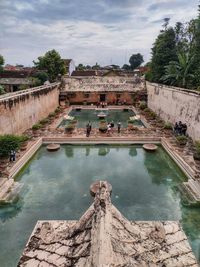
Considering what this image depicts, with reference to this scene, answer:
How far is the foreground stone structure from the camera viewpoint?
289 centimetres

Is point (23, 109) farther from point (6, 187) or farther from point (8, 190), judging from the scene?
point (8, 190)

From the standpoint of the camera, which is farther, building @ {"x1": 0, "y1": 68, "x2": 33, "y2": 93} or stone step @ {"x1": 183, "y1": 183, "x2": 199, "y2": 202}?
building @ {"x1": 0, "y1": 68, "x2": 33, "y2": 93}

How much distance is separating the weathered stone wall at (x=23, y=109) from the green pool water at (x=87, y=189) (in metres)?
2.79

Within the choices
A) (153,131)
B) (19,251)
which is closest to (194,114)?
(153,131)

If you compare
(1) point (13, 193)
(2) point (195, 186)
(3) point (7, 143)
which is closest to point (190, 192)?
(2) point (195, 186)

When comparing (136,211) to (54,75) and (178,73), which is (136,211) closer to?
(178,73)

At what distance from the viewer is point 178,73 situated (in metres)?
23.1

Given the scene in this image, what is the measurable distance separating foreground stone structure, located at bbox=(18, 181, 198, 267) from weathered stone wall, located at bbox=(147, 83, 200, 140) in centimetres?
1245

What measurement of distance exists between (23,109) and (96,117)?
10136 millimetres

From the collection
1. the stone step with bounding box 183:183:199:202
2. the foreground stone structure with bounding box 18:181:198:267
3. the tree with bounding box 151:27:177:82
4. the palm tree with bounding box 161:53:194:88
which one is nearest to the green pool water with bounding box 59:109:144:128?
the palm tree with bounding box 161:53:194:88

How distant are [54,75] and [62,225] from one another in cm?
3145

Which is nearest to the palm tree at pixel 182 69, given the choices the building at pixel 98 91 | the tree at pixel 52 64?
the building at pixel 98 91

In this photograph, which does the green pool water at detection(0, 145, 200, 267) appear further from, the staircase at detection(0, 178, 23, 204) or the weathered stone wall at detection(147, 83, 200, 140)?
the weathered stone wall at detection(147, 83, 200, 140)

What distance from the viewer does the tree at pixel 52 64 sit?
32375 millimetres
